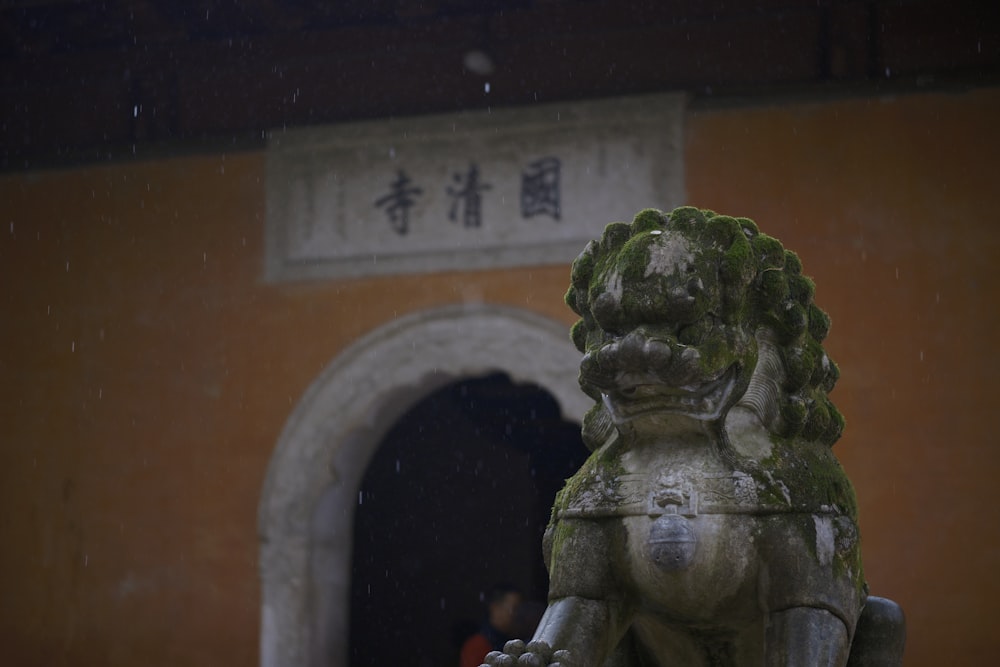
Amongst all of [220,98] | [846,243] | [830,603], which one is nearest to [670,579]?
[830,603]

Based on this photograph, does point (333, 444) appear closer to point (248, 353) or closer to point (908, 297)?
point (248, 353)

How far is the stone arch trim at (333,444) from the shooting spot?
581 cm

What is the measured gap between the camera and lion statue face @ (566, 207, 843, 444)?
207 cm

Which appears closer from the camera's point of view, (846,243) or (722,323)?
(722,323)

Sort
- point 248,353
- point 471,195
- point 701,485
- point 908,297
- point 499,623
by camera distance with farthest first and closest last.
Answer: point 248,353 < point 471,195 < point 908,297 < point 499,623 < point 701,485

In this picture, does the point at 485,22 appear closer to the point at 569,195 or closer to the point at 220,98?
the point at 569,195

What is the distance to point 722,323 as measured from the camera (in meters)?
2.17

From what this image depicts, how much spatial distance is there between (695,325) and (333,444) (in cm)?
397

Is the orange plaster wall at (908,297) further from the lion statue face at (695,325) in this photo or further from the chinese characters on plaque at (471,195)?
the lion statue face at (695,325)

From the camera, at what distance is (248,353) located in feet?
20.1

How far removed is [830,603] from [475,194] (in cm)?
400

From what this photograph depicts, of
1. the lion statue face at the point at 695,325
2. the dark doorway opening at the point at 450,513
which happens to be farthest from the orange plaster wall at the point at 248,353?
the lion statue face at the point at 695,325

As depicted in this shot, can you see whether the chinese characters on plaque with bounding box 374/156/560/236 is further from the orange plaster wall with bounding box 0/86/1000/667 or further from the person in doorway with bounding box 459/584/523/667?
the person in doorway with bounding box 459/584/523/667

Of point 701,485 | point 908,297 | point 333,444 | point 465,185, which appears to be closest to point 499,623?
point 333,444
